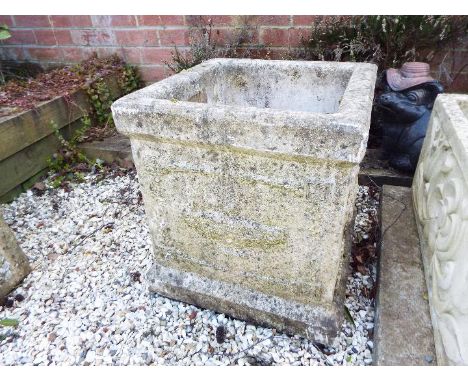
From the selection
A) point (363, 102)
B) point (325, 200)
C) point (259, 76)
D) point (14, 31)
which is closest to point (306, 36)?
point (259, 76)

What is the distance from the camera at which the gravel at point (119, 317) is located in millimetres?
1556

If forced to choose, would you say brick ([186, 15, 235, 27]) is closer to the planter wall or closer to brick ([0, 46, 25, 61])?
the planter wall

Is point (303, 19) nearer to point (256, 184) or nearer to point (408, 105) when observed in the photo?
point (408, 105)

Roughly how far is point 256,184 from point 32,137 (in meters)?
2.08

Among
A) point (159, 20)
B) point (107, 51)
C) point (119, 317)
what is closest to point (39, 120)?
point (107, 51)

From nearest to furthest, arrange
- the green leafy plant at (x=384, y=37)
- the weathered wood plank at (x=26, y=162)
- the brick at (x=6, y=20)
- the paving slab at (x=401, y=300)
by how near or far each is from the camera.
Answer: the paving slab at (x=401, y=300), the green leafy plant at (x=384, y=37), the weathered wood plank at (x=26, y=162), the brick at (x=6, y=20)

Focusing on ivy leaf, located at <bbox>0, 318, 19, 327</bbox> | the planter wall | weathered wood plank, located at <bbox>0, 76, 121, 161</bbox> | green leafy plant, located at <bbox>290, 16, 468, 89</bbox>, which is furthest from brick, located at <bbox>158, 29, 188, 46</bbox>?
ivy leaf, located at <bbox>0, 318, 19, 327</bbox>

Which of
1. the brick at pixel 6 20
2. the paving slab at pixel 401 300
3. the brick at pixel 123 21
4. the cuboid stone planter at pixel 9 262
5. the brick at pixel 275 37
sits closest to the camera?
the paving slab at pixel 401 300

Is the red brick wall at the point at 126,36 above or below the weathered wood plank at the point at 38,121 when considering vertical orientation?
above

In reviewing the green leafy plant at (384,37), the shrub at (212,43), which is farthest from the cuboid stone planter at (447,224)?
the shrub at (212,43)

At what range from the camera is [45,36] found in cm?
344

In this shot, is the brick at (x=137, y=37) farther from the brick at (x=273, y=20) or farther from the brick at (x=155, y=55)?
the brick at (x=273, y=20)

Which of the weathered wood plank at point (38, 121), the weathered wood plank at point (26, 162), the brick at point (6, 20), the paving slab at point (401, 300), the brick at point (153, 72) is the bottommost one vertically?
the paving slab at point (401, 300)

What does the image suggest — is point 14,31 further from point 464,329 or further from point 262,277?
point 464,329
